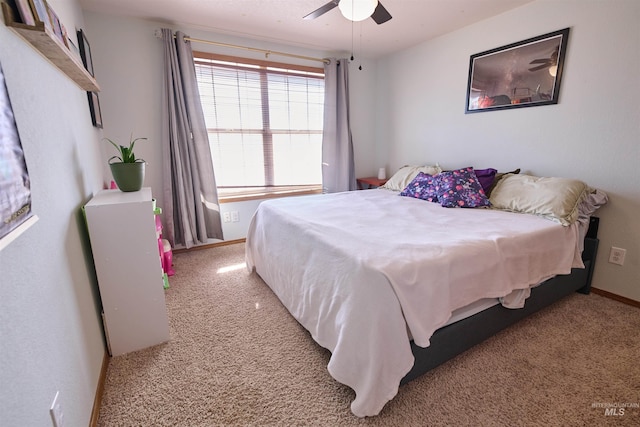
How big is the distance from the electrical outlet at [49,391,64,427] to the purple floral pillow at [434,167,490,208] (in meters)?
2.55

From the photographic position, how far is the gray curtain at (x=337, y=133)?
12.2 ft

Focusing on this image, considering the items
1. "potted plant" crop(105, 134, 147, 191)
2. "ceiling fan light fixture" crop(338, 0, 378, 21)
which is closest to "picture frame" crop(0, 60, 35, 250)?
"potted plant" crop(105, 134, 147, 191)

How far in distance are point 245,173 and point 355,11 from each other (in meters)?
2.17

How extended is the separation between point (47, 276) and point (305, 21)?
2.85 meters

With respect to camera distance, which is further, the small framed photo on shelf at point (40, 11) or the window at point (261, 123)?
the window at point (261, 123)

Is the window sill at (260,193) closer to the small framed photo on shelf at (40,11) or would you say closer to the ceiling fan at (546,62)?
the small framed photo on shelf at (40,11)

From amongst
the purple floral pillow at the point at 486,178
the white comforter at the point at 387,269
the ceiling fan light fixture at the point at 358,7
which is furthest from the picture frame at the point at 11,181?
the purple floral pillow at the point at 486,178

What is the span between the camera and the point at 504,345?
1.69m

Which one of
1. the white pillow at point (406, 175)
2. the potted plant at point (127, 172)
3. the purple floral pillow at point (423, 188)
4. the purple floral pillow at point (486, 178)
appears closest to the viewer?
the potted plant at point (127, 172)

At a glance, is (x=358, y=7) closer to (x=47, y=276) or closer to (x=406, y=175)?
(x=406, y=175)

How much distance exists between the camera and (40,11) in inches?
44.6

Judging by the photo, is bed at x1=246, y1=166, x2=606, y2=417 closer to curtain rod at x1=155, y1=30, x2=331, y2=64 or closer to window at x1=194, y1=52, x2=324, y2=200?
window at x1=194, y1=52, x2=324, y2=200

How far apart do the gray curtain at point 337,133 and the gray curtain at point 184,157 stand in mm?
1519

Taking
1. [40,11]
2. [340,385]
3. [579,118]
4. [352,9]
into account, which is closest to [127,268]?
[40,11]
